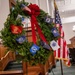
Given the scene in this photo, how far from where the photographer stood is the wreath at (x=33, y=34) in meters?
2.31

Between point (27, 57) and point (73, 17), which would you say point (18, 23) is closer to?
point (27, 57)

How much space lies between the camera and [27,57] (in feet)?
7.66

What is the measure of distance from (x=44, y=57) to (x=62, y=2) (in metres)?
13.1

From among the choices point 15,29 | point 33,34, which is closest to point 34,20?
point 33,34

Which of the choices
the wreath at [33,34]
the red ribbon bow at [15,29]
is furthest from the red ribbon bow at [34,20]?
the red ribbon bow at [15,29]

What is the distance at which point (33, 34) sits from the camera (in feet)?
7.89

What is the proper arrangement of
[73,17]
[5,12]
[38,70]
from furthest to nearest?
[73,17], [5,12], [38,70]

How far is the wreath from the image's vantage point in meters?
2.31

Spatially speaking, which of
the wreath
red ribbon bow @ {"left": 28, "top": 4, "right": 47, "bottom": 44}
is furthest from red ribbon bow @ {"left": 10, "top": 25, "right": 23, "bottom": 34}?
red ribbon bow @ {"left": 28, "top": 4, "right": 47, "bottom": 44}

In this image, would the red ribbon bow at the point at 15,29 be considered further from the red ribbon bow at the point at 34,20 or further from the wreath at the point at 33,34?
the red ribbon bow at the point at 34,20

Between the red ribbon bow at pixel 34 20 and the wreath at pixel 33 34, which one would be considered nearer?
the wreath at pixel 33 34

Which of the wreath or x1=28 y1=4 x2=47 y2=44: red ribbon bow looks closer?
the wreath

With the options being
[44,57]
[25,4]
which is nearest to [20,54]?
[44,57]

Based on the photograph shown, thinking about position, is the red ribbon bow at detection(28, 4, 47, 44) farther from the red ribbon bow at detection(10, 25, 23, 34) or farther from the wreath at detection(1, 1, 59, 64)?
the red ribbon bow at detection(10, 25, 23, 34)
